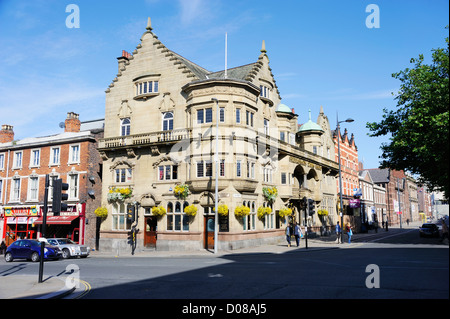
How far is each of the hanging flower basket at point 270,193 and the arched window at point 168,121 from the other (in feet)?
33.5

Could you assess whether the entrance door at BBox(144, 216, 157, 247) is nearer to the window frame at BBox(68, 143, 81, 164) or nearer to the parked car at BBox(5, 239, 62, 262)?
the parked car at BBox(5, 239, 62, 262)

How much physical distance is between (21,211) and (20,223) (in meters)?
1.33

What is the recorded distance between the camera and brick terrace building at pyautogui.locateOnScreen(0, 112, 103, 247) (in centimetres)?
3525

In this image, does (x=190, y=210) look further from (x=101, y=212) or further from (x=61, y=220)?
(x=61, y=220)

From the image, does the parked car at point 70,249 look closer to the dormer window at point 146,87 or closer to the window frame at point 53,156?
the window frame at point 53,156

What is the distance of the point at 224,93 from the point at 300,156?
42.9 feet

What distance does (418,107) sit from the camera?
25000 millimetres

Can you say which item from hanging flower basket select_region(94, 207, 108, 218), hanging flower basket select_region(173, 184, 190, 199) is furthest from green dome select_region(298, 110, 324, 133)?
hanging flower basket select_region(94, 207, 108, 218)

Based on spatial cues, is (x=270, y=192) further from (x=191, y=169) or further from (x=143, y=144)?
(x=143, y=144)

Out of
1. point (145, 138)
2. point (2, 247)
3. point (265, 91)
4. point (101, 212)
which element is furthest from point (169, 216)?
point (2, 247)

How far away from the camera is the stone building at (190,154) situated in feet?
93.7

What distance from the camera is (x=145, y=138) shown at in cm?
3136
